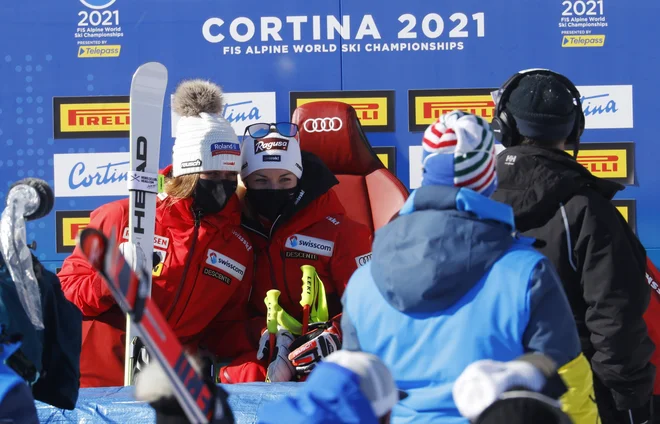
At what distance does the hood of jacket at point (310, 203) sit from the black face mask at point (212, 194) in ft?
0.62

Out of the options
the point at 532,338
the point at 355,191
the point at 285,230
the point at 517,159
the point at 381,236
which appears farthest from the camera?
the point at 355,191

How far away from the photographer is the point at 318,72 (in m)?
4.16

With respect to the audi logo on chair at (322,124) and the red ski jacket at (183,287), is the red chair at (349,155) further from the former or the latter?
the red ski jacket at (183,287)

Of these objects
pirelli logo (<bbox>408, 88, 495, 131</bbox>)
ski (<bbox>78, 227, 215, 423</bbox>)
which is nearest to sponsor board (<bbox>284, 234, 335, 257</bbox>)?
pirelli logo (<bbox>408, 88, 495, 131</bbox>)

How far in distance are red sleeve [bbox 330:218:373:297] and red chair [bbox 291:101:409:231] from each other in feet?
1.65

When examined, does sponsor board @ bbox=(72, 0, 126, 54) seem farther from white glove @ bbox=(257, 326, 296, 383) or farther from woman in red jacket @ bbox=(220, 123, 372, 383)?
white glove @ bbox=(257, 326, 296, 383)

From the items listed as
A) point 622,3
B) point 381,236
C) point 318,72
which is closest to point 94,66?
point 318,72

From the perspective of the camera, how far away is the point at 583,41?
4.14 metres

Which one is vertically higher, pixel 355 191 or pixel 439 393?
pixel 355 191

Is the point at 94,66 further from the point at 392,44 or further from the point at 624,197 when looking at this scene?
the point at 624,197

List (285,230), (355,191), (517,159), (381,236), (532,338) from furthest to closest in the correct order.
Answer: (355,191) → (285,230) → (517,159) → (381,236) → (532,338)

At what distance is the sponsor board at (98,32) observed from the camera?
4.15m

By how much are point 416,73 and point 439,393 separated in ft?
9.41

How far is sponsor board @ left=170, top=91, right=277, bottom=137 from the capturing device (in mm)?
4125
